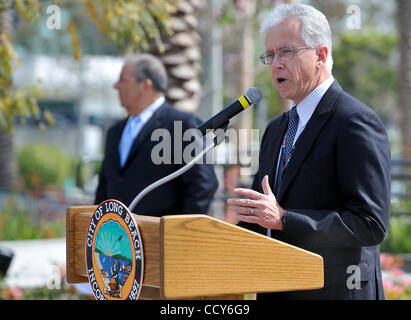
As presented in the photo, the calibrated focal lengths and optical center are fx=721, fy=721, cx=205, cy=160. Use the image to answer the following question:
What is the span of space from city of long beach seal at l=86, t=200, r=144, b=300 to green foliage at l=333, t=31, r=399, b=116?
137 ft

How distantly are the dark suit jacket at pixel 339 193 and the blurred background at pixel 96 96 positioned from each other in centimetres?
202

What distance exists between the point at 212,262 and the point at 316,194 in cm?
64

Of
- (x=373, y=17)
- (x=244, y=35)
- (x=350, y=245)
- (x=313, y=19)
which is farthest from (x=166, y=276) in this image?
(x=373, y=17)

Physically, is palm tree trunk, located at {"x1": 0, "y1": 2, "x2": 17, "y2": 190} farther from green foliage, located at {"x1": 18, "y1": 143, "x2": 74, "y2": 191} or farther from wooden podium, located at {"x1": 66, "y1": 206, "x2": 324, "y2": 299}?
wooden podium, located at {"x1": 66, "y1": 206, "x2": 324, "y2": 299}

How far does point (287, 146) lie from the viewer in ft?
9.83

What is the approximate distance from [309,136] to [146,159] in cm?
198

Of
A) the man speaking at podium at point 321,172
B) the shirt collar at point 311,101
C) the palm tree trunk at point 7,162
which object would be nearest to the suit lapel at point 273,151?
the man speaking at podium at point 321,172

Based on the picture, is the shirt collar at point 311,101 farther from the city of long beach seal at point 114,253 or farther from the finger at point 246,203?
the city of long beach seal at point 114,253

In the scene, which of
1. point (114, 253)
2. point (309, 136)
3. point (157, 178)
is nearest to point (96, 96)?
point (157, 178)

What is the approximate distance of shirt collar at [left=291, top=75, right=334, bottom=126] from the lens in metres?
2.94

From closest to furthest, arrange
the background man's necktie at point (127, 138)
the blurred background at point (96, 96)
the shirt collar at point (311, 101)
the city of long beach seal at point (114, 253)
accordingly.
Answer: the city of long beach seal at point (114, 253) → the shirt collar at point (311, 101) → the background man's necktie at point (127, 138) → the blurred background at point (96, 96)

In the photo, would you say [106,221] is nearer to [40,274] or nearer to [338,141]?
[338,141]

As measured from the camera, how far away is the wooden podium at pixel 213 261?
7.38 ft

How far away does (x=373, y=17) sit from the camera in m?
40.2
